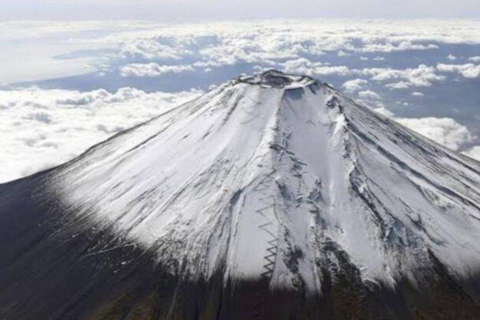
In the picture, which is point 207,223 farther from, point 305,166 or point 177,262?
point 305,166

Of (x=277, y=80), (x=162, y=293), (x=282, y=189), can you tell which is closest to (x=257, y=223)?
(x=282, y=189)

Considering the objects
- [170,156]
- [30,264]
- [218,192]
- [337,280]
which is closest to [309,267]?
[337,280]

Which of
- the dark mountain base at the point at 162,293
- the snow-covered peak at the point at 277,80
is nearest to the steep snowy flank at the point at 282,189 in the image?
the snow-covered peak at the point at 277,80

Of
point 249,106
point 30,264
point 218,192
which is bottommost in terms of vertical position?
point 30,264

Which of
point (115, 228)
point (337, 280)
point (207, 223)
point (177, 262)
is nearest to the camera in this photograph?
point (337, 280)

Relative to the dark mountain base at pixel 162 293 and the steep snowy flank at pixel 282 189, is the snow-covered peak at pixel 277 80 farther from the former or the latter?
the dark mountain base at pixel 162 293

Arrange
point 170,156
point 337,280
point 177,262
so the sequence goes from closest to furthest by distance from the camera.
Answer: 1. point 337,280
2. point 177,262
3. point 170,156

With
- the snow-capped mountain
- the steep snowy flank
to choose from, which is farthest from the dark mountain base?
the steep snowy flank
